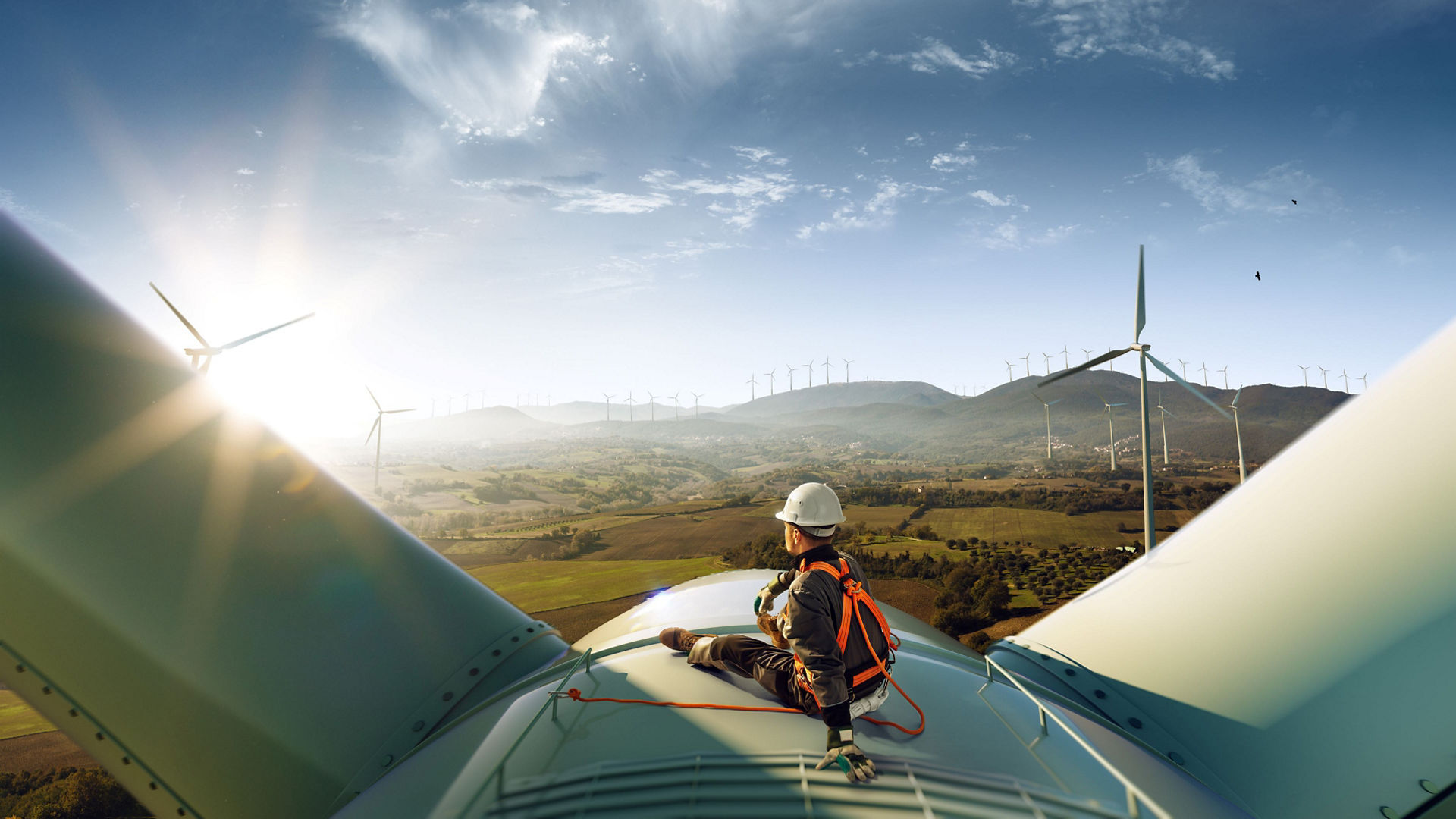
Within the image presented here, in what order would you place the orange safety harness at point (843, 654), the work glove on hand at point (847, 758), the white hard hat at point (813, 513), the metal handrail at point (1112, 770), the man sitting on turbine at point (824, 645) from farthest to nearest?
the white hard hat at point (813, 513)
the orange safety harness at point (843, 654)
the man sitting on turbine at point (824, 645)
the work glove on hand at point (847, 758)
the metal handrail at point (1112, 770)

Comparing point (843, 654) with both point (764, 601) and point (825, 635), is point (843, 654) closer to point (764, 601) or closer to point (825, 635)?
point (825, 635)

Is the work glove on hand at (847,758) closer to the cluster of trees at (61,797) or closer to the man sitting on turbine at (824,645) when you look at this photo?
the man sitting on turbine at (824,645)

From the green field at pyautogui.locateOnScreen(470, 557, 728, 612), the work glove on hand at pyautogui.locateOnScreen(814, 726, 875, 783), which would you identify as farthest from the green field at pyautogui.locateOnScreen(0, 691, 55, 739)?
the work glove on hand at pyautogui.locateOnScreen(814, 726, 875, 783)

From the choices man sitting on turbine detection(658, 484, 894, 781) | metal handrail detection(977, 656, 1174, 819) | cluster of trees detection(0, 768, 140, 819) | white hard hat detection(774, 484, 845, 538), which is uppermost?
white hard hat detection(774, 484, 845, 538)

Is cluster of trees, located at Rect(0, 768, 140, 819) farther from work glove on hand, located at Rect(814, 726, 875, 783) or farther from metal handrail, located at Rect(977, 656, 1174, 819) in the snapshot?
metal handrail, located at Rect(977, 656, 1174, 819)

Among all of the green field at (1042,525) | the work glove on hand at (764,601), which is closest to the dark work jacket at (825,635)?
the work glove on hand at (764,601)

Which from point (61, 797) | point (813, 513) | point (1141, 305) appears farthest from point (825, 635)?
point (61, 797)
